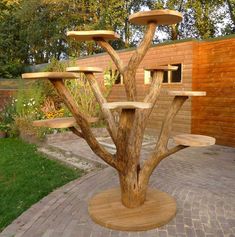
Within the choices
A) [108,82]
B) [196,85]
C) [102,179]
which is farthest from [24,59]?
[102,179]

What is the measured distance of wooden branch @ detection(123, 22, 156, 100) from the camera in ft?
11.8

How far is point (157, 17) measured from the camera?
3.41 metres

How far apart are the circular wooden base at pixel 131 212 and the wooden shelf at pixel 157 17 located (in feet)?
7.20

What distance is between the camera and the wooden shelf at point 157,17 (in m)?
3.29

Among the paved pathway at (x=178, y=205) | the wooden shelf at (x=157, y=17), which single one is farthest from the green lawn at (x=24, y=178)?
the wooden shelf at (x=157, y=17)

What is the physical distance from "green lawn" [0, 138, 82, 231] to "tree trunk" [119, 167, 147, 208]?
1.29m

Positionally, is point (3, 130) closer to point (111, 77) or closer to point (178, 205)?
point (111, 77)

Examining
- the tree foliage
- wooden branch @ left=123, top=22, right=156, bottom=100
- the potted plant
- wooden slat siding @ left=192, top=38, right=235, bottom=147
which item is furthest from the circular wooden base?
the tree foliage

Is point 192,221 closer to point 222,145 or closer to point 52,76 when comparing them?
point 52,76

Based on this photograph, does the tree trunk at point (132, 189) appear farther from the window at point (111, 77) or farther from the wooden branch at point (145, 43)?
the window at point (111, 77)

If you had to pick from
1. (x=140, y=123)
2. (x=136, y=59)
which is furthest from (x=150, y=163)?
(x=136, y=59)

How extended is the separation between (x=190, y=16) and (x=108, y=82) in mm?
11584

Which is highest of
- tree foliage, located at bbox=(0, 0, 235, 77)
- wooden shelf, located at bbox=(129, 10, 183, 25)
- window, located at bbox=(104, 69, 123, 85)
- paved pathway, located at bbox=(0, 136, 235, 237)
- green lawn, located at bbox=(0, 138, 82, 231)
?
tree foliage, located at bbox=(0, 0, 235, 77)

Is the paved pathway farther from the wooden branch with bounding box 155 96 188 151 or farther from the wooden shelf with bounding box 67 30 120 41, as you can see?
the wooden shelf with bounding box 67 30 120 41
